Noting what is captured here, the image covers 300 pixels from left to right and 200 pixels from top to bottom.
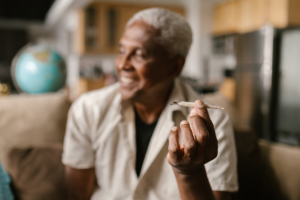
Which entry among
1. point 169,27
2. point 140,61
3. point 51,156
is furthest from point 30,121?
point 169,27

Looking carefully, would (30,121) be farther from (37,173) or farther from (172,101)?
(172,101)

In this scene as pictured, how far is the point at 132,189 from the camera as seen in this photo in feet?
3.28

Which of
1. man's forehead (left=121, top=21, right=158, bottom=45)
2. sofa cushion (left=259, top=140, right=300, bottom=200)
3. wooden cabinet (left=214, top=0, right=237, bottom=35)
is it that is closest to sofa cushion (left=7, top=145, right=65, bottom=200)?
man's forehead (left=121, top=21, right=158, bottom=45)

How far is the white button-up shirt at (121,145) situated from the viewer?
0.97 m

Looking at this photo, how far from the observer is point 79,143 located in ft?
3.43

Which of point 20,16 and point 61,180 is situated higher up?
point 20,16

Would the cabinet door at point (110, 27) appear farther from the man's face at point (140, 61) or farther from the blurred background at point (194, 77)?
the man's face at point (140, 61)

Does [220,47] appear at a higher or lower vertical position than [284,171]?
higher

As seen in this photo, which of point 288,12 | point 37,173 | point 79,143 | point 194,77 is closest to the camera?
point 79,143

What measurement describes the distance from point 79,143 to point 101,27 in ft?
15.2

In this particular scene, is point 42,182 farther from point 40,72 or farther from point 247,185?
point 247,185

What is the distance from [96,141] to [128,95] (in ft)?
0.74

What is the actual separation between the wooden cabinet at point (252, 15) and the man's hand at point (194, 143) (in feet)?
12.6

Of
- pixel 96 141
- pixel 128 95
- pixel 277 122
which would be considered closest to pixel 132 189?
pixel 96 141
